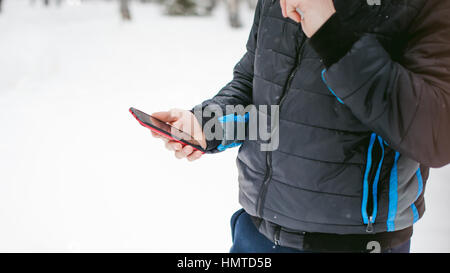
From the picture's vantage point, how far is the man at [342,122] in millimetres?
898

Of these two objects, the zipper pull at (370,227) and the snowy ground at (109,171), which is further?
the snowy ground at (109,171)

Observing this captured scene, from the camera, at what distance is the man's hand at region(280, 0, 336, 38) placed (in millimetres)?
919

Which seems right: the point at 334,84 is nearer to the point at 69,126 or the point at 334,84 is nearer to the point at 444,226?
the point at 444,226

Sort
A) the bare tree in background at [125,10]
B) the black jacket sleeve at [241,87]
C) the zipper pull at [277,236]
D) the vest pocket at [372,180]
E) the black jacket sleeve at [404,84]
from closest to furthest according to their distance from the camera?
1. the black jacket sleeve at [404,84]
2. the vest pocket at [372,180]
3. the zipper pull at [277,236]
4. the black jacket sleeve at [241,87]
5. the bare tree in background at [125,10]

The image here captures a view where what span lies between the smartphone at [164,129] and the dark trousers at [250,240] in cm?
43

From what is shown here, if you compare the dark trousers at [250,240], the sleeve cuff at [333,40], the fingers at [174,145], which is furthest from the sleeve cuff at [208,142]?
Result: the sleeve cuff at [333,40]

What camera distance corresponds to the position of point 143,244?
3170mm

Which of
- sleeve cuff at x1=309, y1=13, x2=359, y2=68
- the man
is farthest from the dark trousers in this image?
sleeve cuff at x1=309, y1=13, x2=359, y2=68

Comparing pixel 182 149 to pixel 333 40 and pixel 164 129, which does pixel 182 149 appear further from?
pixel 333 40

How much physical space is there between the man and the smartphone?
0.15 ft

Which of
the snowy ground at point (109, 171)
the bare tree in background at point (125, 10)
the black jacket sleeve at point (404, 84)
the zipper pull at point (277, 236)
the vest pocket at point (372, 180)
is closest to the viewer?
the black jacket sleeve at point (404, 84)

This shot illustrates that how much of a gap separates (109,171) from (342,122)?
3760mm

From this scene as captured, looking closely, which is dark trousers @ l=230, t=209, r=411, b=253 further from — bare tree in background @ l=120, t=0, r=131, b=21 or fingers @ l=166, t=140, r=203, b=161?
bare tree in background @ l=120, t=0, r=131, b=21

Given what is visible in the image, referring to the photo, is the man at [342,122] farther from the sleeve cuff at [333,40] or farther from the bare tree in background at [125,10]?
the bare tree in background at [125,10]
